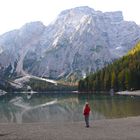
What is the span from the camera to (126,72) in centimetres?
18362

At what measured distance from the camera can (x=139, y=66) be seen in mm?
183750

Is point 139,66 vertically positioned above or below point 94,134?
above

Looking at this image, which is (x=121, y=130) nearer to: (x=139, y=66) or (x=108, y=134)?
(x=108, y=134)

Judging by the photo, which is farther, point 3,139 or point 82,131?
point 82,131

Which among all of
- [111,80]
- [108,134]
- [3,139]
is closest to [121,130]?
[108,134]

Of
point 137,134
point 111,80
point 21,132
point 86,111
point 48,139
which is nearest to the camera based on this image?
point 48,139

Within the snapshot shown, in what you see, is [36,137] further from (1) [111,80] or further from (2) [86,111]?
(1) [111,80]

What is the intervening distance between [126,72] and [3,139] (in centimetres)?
15328

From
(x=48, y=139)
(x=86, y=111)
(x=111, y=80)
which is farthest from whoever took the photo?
(x=111, y=80)

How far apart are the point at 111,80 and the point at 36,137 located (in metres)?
165

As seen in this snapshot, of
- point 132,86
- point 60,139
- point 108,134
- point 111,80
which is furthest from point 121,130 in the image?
point 111,80

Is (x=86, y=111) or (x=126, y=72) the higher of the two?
(x=126, y=72)

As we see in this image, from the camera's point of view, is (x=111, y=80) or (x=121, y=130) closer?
(x=121, y=130)

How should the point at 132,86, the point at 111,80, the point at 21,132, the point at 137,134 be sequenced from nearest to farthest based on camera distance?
the point at 137,134 → the point at 21,132 → the point at 132,86 → the point at 111,80
